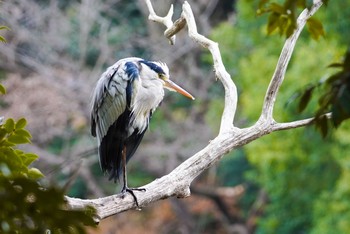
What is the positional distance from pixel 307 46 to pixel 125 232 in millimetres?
5397

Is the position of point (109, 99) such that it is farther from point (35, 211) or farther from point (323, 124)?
point (35, 211)

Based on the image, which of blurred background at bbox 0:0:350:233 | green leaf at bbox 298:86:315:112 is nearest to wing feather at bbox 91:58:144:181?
green leaf at bbox 298:86:315:112

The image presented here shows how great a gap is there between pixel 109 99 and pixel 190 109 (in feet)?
38.5

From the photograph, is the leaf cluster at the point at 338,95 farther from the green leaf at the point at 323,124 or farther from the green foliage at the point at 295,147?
the green foliage at the point at 295,147

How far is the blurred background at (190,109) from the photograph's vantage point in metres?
11.6

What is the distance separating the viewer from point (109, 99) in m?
4.56

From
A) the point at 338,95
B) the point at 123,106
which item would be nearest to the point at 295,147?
the point at 123,106

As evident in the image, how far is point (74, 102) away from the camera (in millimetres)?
13508

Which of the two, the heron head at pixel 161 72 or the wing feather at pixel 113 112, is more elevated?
the heron head at pixel 161 72

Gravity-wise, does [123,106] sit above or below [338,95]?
above

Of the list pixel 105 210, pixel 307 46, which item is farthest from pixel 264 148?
pixel 105 210

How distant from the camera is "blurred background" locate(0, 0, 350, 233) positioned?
37.9 ft

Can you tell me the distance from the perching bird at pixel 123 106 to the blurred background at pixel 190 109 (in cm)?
581

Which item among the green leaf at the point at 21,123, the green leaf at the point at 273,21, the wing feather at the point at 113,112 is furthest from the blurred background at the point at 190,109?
the green leaf at the point at 273,21
